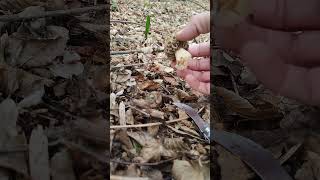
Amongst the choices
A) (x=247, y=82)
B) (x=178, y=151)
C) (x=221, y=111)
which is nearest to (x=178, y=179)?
(x=178, y=151)

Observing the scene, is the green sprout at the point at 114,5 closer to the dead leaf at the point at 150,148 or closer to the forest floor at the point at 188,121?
the forest floor at the point at 188,121

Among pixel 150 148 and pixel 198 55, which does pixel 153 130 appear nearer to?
pixel 150 148

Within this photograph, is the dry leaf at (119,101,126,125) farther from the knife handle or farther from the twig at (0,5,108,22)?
the twig at (0,5,108,22)

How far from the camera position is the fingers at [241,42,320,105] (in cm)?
71

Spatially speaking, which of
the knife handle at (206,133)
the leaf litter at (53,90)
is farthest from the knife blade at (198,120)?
the leaf litter at (53,90)

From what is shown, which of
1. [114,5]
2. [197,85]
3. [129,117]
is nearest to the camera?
[129,117]

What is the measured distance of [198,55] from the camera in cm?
85

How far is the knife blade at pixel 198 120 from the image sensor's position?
69 cm

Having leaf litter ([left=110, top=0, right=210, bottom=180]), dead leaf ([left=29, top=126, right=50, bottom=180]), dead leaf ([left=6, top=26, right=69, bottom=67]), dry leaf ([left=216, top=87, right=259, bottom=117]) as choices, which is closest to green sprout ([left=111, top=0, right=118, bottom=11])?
leaf litter ([left=110, top=0, right=210, bottom=180])

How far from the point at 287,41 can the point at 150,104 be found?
0.21 meters

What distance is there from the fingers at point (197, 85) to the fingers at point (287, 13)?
0.12 m

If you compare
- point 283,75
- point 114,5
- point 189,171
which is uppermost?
point 114,5

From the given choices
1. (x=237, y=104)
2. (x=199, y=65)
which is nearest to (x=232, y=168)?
(x=237, y=104)

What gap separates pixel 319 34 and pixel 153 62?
0.85 ft
